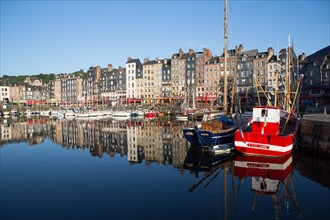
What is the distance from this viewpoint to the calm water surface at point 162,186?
13602mm

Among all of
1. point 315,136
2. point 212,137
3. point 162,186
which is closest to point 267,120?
point 212,137

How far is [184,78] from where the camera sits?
94.6 meters

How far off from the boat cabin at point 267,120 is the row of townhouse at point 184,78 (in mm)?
24191

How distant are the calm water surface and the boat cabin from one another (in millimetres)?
2550

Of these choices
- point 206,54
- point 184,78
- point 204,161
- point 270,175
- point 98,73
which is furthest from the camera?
point 98,73

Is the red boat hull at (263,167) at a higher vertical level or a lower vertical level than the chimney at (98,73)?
lower

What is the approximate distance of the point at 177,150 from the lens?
2848 centimetres

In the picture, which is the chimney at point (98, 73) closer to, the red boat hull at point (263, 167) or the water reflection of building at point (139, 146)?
the water reflection of building at point (139, 146)

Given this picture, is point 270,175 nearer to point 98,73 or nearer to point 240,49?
point 240,49

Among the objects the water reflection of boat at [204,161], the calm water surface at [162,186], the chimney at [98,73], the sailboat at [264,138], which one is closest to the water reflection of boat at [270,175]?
the calm water surface at [162,186]

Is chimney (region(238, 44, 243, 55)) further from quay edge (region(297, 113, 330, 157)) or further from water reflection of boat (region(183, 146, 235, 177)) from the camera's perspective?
water reflection of boat (region(183, 146, 235, 177))

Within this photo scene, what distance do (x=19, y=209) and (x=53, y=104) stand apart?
13289 cm

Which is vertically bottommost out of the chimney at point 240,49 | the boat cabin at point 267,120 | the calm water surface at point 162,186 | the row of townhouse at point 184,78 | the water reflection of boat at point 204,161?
the calm water surface at point 162,186

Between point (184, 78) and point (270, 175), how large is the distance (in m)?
77.1
